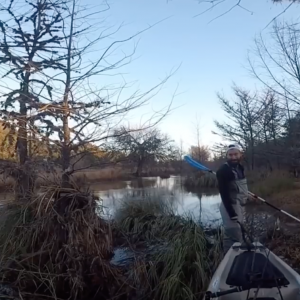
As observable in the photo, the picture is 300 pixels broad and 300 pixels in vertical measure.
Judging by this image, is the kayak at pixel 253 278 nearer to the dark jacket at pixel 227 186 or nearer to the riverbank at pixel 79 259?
the dark jacket at pixel 227 186

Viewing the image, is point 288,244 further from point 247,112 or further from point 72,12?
point 247,112

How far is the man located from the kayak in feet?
3.30

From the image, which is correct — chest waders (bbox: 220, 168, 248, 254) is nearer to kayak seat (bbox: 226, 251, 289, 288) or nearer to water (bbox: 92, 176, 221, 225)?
kayak seat (bbox: 226, 251, 289, 288)

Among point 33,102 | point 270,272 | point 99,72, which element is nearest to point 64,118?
point 33,102

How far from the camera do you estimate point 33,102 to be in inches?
228

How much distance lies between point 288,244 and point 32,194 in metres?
4.87

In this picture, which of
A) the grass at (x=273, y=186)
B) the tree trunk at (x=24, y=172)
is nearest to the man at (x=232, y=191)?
the tree trunk at (x=24, y=172)

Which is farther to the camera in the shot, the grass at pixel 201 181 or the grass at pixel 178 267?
the grass at pixel 201 181

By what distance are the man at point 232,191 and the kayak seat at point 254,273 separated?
3.61 ft

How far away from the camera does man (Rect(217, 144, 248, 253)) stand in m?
5.04

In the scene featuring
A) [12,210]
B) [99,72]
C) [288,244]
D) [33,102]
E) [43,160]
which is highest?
[99,72]

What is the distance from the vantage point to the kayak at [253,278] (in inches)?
134

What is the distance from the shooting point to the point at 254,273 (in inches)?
139

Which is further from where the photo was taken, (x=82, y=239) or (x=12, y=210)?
(x=12, y=210)
